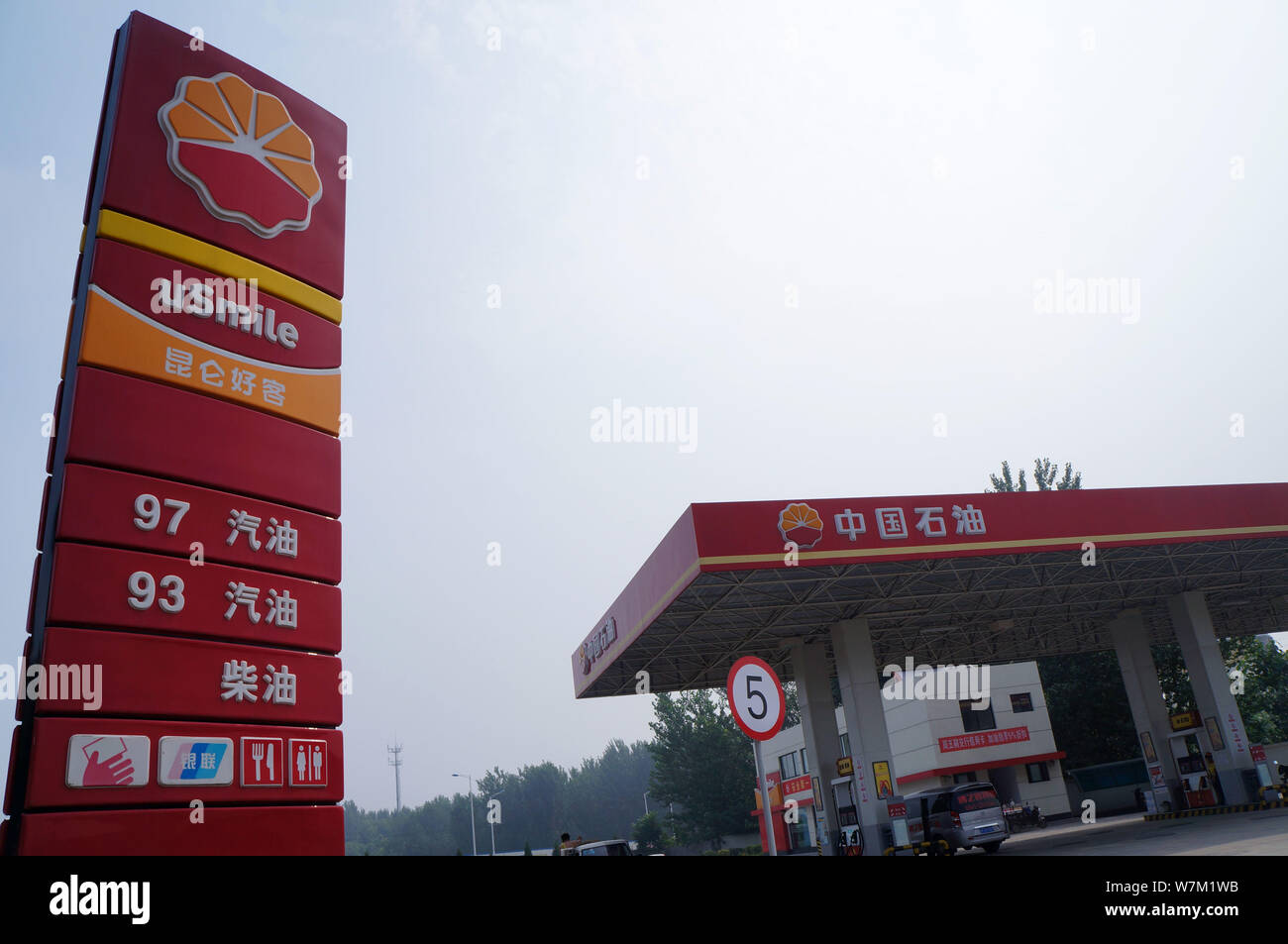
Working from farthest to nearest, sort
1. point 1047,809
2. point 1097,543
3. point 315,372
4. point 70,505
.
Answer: point 1047,809 → point 1097,543 → point 315,372 → point 70,505

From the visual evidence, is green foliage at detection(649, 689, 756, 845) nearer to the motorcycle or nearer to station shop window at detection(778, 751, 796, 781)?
station shop window at detection(778, 751, 796, 781)

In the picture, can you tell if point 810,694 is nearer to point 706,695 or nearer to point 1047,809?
point 1047,809

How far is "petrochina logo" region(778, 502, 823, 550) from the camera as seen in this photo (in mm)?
17859

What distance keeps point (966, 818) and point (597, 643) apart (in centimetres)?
1101

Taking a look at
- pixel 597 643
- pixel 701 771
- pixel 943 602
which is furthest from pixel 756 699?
pixel 701 771

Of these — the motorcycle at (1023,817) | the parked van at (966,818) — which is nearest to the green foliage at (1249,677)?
the motorcycle at (1023,817)

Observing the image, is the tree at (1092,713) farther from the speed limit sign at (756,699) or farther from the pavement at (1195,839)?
the speed limit sign at (756,699)

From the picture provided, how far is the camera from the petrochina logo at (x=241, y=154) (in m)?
8.02

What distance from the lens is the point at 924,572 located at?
21.2 metres

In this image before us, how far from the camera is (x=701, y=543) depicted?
56.4ft

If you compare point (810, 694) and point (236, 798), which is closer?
point (236, 798)

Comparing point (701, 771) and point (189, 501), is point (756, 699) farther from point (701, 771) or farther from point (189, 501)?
point (701, 771)
